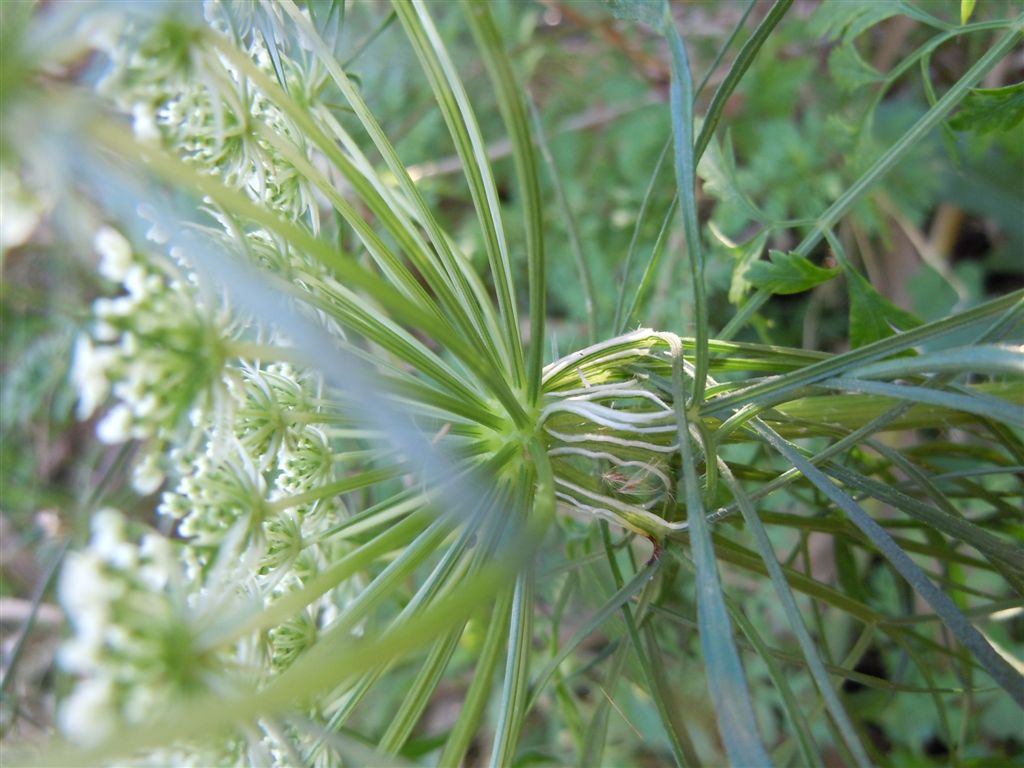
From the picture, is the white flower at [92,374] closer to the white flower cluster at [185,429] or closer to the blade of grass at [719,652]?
the white flower cluster at [185,429]

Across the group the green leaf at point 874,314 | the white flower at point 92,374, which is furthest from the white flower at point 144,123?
the green leaf at point 874,314

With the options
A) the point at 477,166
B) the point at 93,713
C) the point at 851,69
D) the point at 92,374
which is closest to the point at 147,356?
the point at 92,374

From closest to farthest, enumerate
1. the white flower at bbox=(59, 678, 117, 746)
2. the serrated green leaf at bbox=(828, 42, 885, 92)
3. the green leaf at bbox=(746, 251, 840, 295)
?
the white flower at bbox=(59, 678, 117, 746) → the green leaf at bbox=(746, 251, 840, 295) → the serrated green leaf at bbox=(828, 42, 885, 92)

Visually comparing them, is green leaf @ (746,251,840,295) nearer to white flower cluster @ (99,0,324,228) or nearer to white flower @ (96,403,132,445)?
white flower cluster @ (99,0,324,228)

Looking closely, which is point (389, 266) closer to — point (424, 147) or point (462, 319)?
point (462, 319)

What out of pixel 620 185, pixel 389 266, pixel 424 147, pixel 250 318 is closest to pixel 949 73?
pixel 620 185

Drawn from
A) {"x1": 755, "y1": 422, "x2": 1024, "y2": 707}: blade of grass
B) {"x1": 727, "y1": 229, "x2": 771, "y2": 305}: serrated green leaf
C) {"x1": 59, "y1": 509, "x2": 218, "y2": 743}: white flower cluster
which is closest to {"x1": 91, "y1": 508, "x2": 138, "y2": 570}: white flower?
{"x1": 59, "y1": 509, "x2": 218, "y2": 743}: white flower cluster

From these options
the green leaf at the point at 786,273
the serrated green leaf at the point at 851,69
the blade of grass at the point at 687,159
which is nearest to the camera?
the blade of grass at the point at 687,159
